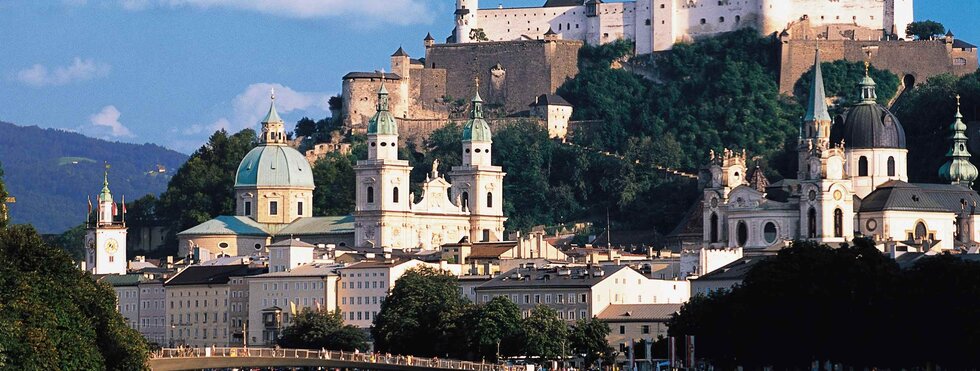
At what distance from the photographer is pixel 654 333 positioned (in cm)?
11188

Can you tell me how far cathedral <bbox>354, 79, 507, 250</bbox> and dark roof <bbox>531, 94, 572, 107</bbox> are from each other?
21.3 metres

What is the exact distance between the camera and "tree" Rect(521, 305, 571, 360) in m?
105

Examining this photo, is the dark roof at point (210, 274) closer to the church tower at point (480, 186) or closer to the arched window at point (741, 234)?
the church tower at point (480, 186)

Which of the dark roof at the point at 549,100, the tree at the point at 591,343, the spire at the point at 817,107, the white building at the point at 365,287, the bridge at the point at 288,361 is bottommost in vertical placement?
the bridge at the point at 288,361

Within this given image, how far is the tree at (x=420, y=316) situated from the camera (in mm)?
109625

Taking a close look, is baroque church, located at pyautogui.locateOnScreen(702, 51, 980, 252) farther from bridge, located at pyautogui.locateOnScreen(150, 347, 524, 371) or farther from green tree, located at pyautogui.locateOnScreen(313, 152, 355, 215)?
green tree, located at pyautogui.locateOnScreen(313, 152, 355, 215)

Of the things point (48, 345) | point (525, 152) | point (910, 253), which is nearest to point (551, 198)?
point (525, 152)

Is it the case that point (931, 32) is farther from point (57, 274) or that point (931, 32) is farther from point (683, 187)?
point (57, 274)

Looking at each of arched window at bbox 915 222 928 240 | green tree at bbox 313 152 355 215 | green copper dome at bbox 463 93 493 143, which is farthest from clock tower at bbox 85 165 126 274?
arched window at bbox 915 222 928 240

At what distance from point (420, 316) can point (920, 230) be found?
2903 cm

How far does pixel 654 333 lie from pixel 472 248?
2713 centimetres

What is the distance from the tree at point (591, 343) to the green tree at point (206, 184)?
57040 millimetres

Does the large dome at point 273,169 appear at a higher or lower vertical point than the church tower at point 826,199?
higher

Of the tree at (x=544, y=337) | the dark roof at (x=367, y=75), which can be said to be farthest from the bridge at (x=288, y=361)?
the dark roof at (x=367, y=75)
